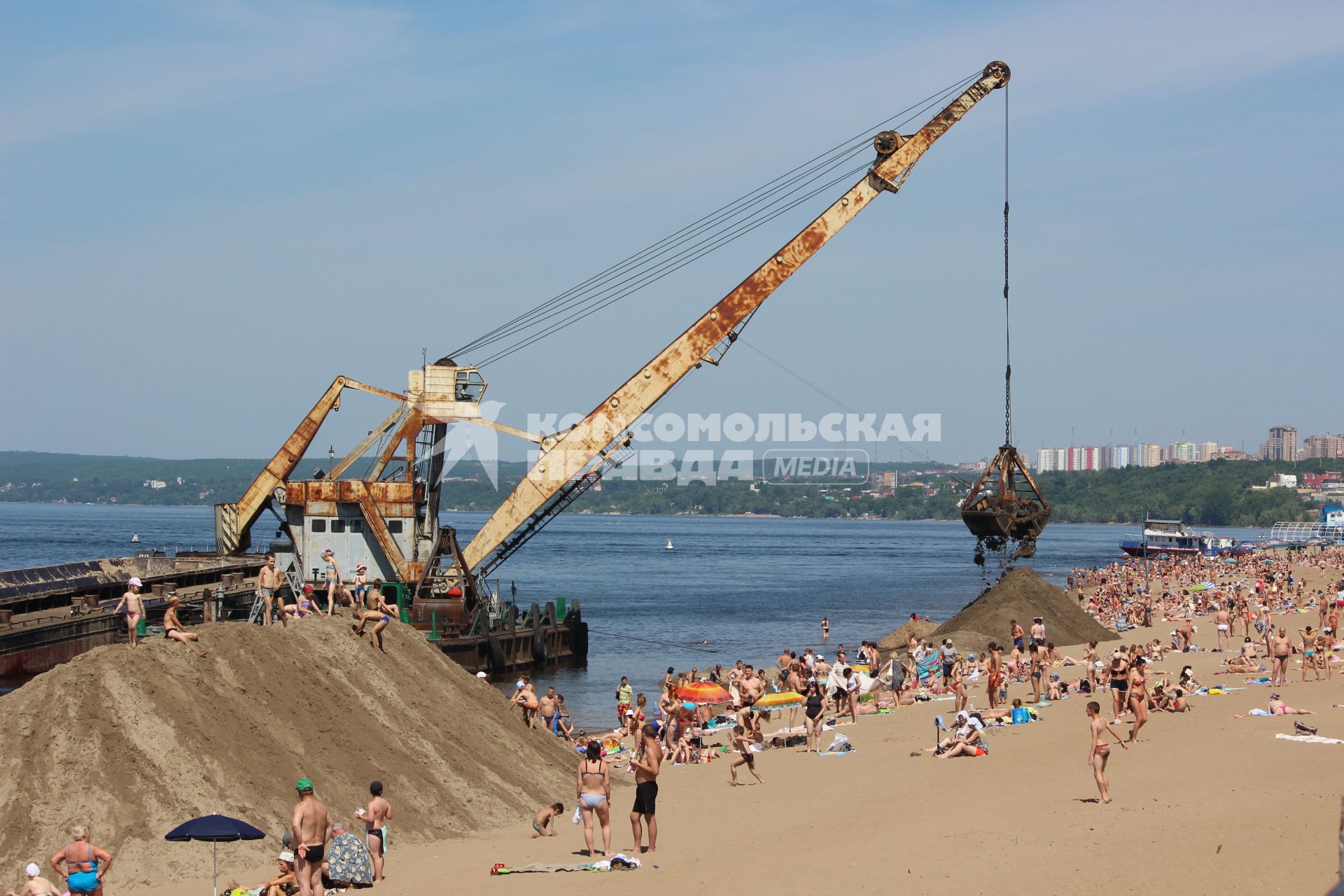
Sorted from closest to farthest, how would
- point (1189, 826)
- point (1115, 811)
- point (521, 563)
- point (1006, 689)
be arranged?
point (1189, 826), point (1115, 811), point (1006, 689), point (521, 563)

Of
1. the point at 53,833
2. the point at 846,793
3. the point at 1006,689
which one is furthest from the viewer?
the point at 1006,689

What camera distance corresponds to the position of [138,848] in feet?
42.0

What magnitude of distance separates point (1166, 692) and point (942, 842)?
36.7 feet

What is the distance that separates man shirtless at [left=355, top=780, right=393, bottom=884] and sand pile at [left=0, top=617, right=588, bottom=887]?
2.76 feet

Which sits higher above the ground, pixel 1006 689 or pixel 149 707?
pixel 149 707

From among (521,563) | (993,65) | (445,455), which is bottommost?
(521,563)

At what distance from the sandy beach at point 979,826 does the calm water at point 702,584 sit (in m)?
12.7

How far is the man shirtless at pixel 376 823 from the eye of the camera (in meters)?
13.3

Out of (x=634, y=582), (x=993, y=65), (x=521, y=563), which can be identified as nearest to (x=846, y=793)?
(x=993, y=65)

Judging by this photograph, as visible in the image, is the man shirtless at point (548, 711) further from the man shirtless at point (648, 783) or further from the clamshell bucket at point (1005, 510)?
the clamshell bucket at point (1005, 510)

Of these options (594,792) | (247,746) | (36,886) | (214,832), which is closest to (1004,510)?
(594,792)

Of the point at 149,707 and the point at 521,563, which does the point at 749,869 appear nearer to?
the point at 149,707

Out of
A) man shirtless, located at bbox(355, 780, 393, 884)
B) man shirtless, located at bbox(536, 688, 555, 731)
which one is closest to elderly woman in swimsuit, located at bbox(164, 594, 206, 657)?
man shirtless, located at bbox(355, 780, 393, 884)

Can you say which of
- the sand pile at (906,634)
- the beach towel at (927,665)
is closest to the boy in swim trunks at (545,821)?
the beach towel at (927,665)
